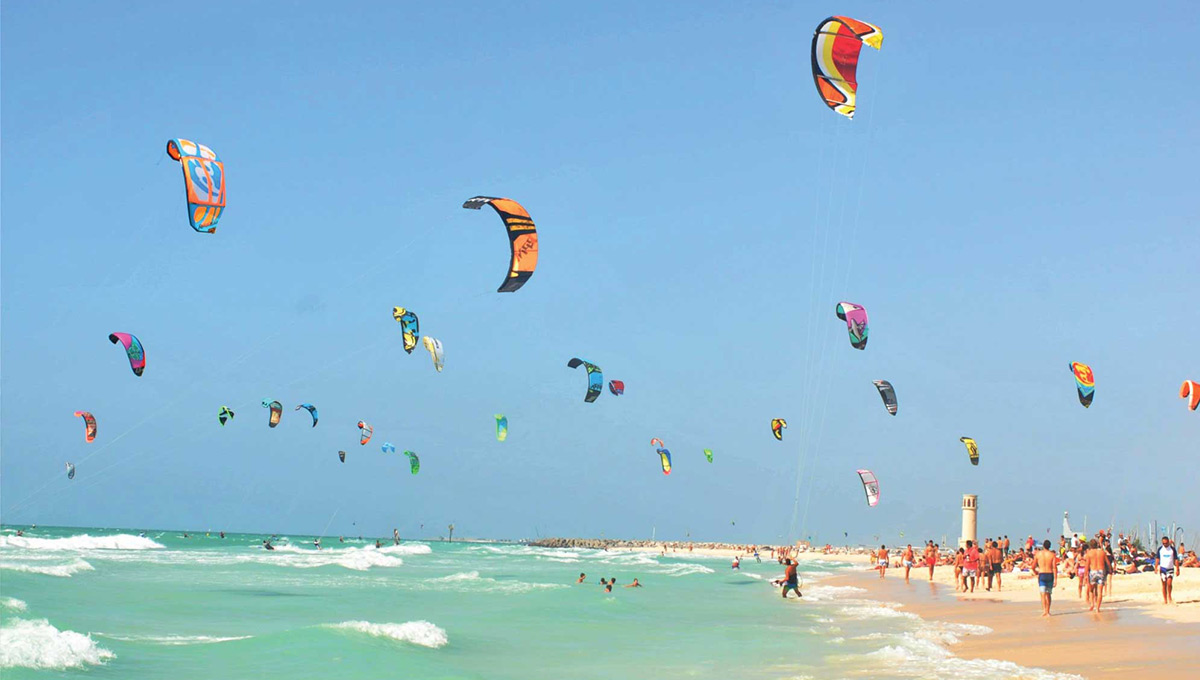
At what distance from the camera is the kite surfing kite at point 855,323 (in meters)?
18.4

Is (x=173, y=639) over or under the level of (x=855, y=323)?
under

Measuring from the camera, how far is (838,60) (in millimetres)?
11727

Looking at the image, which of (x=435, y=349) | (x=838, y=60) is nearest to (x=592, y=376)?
(x=435, y=349)

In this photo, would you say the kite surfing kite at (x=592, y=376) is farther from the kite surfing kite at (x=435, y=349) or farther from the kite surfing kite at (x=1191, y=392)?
the kite surfing kite at (x=1191, y=392)

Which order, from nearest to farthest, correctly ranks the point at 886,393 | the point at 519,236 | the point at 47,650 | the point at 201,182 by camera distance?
1. the point at 47,650
2. the point at 201,182
3. the point at 519,236
4. the point at 886,393

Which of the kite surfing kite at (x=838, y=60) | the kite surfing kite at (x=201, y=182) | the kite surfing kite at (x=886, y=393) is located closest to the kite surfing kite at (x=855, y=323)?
the kite surfing kite at (x=886, y=393)

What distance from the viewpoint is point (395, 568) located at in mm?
34656

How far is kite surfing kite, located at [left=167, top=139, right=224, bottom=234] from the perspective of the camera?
11812 mm

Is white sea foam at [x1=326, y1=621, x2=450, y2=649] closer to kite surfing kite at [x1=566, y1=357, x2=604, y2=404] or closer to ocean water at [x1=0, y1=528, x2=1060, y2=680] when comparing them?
ocean water at [x1=0, y1=528, x2=1060, y2=680]

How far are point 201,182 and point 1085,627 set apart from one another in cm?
1099

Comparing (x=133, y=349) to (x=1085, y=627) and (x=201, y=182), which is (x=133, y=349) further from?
(x=1085, y=627)

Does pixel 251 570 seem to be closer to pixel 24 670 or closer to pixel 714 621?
pixel 714 621

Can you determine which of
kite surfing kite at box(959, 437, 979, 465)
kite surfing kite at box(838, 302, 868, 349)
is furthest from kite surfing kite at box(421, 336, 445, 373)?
kite surfing kite at box(959, 437, 979, 465)

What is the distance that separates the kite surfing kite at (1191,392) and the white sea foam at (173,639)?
778 inches
